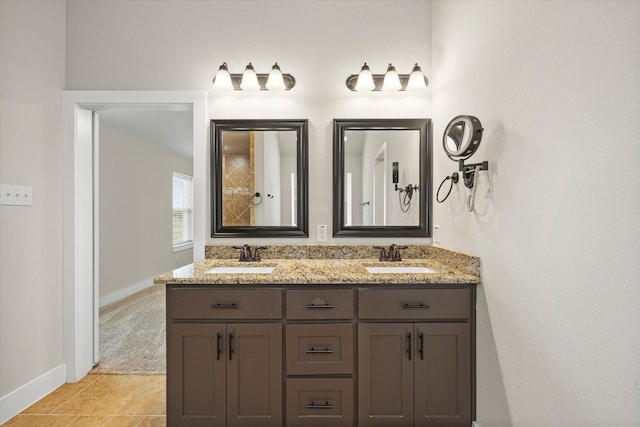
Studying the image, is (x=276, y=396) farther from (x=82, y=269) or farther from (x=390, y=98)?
(x=390, y=98)

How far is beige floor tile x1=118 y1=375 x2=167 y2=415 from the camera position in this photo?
189cm

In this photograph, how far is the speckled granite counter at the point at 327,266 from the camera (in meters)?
1.60

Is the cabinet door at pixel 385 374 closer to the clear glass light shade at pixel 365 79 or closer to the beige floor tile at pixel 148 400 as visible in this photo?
the beige floor tile at pixel 148 400

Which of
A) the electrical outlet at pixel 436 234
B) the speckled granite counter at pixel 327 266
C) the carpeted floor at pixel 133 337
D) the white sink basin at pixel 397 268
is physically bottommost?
the carpeted floor at pixel 133 337

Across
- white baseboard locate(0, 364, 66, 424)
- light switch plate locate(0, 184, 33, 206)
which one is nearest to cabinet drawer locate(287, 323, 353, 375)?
white baseboard locate(0, 364, 66, 424)

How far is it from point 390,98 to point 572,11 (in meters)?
1.24

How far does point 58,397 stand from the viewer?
2.02 metres

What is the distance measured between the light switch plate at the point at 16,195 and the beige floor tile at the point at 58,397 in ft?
4.21

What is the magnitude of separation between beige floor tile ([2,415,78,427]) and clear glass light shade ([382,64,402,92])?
2.90 m

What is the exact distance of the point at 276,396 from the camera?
5.25ft

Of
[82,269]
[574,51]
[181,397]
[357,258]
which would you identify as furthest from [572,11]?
[82,269]

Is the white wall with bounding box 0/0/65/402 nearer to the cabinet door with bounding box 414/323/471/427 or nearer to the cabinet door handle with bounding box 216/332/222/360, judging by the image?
the cabinet door handle with bounding box 216/332/222/360

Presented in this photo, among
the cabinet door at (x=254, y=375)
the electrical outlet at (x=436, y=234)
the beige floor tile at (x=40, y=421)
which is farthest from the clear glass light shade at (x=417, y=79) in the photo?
the beige floor tile at (x=40, y=421)

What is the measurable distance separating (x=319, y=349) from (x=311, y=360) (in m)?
0.07
